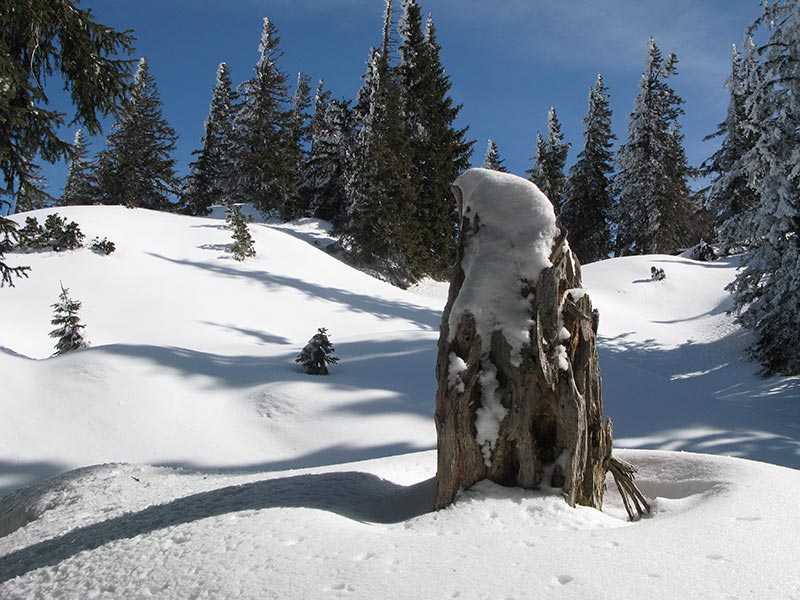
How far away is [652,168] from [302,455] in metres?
29.0

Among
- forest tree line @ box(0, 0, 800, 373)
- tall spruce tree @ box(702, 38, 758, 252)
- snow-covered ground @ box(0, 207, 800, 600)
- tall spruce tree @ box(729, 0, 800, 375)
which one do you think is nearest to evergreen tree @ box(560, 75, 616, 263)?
forest tree line @ box(0, 0, 800, 373)

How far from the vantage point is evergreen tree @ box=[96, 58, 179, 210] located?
29.2 meters

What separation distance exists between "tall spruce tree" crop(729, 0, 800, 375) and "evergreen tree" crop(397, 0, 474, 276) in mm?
16521

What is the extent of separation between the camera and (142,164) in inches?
1200

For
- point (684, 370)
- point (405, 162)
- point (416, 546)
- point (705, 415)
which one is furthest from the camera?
point (405, 162)

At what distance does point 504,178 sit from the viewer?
3420 millimetres

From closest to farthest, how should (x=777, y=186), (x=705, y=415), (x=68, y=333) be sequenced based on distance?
(x=705, y=415)
(x=68, y=333)
(x=777, y=186)

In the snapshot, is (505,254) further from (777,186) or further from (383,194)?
(383,194)

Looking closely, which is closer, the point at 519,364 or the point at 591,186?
the point at 519,364

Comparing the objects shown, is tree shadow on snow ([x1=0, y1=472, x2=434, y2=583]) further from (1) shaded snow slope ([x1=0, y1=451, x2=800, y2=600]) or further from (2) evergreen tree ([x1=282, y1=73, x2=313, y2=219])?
(2) evergreen tree ([x1=282, y1=73, x2=313, y2=219])

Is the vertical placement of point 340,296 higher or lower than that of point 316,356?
higher

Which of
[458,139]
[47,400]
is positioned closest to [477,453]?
[47,400]

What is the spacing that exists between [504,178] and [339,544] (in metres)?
2.36

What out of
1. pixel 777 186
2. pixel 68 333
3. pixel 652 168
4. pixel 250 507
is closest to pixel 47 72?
pixel 68 333
